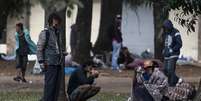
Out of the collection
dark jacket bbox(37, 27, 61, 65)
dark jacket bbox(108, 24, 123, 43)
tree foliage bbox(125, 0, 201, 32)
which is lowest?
dark jacket bbox(37, 27, 61, 65)

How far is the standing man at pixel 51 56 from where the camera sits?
12297 millimetres

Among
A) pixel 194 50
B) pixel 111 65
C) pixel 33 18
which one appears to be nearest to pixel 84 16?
pixel 111 65

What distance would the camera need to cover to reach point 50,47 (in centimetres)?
1250

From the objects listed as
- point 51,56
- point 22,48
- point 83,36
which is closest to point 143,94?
point 51,56

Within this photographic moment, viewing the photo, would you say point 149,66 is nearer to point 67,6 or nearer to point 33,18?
point 67,6

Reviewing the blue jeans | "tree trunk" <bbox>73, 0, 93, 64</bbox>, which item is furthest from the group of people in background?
"tree trunk" <bbox>73, 0, 93, 64</bbox>

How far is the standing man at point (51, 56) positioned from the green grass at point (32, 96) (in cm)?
151

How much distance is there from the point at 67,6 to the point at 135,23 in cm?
1988

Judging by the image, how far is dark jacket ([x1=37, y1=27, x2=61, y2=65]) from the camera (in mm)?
12375

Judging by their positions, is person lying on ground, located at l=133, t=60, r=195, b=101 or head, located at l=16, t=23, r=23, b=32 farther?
head, located at l=16, t=23, r=23, b=32

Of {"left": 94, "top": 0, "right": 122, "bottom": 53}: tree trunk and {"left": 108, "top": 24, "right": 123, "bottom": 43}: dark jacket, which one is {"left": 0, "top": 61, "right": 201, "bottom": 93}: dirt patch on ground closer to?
{"left": 108, "top": 24, "right": 123, "bottom": 43}: dark jacket

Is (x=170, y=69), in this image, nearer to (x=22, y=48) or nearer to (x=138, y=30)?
(x=22, y=48)

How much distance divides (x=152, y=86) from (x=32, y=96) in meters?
3.98

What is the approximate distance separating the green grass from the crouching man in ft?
4.57
